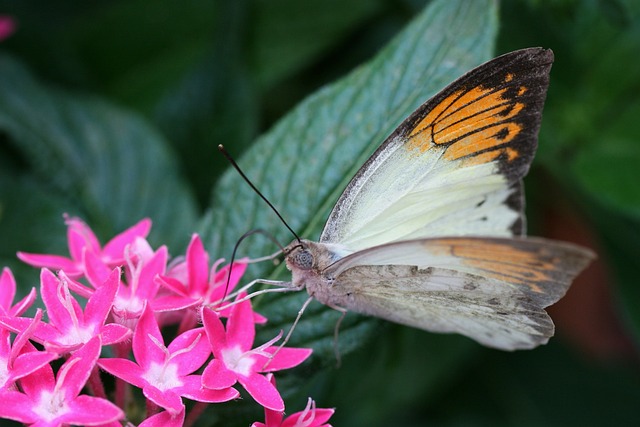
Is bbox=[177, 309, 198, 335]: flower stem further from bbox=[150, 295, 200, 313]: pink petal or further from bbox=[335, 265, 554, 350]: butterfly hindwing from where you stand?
bbox=[335, 265, 554, 350]: butterfly hindwing

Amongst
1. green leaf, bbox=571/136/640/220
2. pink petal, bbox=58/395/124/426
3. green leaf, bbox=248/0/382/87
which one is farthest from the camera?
green leaf, bbox=248/0/382/87

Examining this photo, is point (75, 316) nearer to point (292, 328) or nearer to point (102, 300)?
point (102, 300)

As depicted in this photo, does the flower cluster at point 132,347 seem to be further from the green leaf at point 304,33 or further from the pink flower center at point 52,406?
the green leaf at point 304,33

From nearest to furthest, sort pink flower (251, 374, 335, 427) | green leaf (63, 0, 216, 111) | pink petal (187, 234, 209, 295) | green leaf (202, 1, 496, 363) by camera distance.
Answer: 1. pink flower (251, 374, 335, 427)
2. pink petal (187, 234, 209, 295)
3. green leaf (202, 1, 496, 363)
4. green leaf (63, 0, 216, 111)

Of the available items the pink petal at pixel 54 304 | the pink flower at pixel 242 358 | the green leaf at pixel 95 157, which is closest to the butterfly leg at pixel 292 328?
the pink flower at pixel 242 358

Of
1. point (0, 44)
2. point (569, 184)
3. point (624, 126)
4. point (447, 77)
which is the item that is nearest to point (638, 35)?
point (624, 126)

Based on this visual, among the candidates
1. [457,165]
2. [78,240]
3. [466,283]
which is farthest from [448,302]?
[78,240]

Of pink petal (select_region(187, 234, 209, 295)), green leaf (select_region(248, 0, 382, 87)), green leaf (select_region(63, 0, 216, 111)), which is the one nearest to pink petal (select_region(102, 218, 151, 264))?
pink petal (select_region(187, 234, 209, 295))
